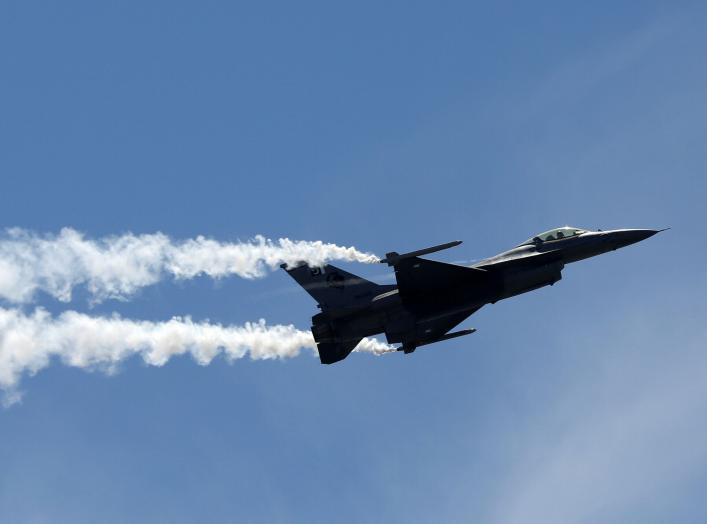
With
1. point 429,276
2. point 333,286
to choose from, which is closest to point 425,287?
point 429,276

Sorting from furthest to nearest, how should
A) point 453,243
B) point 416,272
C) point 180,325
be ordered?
point 180,325 → point 416,272 → point 453,243

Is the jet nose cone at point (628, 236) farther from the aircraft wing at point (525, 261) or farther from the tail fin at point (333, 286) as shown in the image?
the tail fin at point (333, 286)

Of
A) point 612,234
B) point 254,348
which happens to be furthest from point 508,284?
point 254,348

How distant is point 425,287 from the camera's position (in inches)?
1754

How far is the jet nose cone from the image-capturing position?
4619 cm

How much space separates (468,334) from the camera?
46.5 meters

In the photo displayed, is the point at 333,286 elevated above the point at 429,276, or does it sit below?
above

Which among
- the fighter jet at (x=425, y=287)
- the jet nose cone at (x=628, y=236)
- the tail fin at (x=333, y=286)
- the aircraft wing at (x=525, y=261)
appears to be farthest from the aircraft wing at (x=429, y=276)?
the jet nose cone at (x=628, y=236)

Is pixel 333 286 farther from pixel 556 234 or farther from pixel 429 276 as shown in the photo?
pixel 556 234

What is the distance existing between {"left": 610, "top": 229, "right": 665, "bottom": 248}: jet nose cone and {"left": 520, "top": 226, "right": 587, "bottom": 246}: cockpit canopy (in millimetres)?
1313

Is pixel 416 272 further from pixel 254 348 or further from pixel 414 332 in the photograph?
pixel 254 348

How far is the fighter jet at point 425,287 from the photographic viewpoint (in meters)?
44.5

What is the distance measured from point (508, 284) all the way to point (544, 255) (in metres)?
1.85

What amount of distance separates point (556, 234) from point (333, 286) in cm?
886
